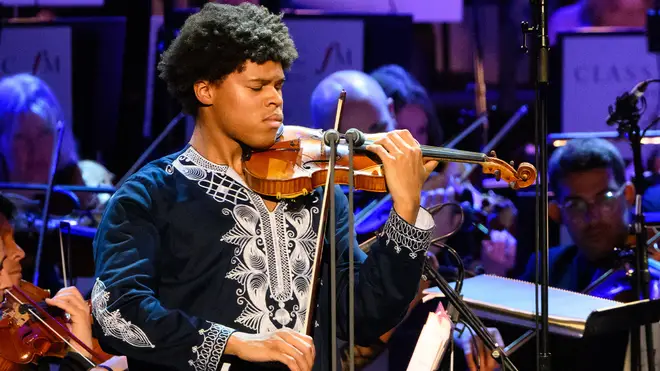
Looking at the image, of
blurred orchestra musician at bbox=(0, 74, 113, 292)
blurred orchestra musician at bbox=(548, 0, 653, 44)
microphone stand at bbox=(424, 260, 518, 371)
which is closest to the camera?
microphone stand at bbox=(424, 260, 518, 371)

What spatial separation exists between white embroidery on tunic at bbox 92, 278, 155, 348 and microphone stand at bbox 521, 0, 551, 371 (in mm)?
1158

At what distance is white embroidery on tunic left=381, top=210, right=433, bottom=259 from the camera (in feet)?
7.94

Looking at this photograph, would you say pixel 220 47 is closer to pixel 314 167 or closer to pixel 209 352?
pixel 314 167

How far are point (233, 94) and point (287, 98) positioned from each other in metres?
2.99

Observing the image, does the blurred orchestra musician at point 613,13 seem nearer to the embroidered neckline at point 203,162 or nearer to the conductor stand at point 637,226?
the conductor stand at point 637,226

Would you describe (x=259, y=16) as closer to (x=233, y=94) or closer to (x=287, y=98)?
(x=233, y=94)

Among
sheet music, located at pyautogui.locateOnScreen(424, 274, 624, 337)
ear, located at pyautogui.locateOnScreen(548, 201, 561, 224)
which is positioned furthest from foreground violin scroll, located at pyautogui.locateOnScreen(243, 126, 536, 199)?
ear, located at pyautogui.locateOnScreen(548, 201, 561, 224)

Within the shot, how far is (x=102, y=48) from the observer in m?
6.29

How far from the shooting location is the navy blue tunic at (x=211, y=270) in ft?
7.39

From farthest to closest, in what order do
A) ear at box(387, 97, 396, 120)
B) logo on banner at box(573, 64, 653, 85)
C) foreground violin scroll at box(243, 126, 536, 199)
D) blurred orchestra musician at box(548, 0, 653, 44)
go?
blurred orchestra musician at box(548, 0, 653, 44)
logo on banner at box(573, 64, 653, 85)
ear at box(387, 97, 396, 120)
foreground violin scroll at box(243, 126, 536, 199)

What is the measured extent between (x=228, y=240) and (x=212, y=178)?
0.19m

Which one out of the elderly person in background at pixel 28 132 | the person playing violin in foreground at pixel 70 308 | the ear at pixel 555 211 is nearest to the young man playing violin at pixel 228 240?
the person playing violin in foreground at pixel 70 308

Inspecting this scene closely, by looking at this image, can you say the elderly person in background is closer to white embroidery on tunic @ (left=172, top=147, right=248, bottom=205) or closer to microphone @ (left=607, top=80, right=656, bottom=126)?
microphone @ (left=607, top=80, right=656, bottom=126)

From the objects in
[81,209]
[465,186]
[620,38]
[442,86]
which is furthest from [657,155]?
[81,209]
